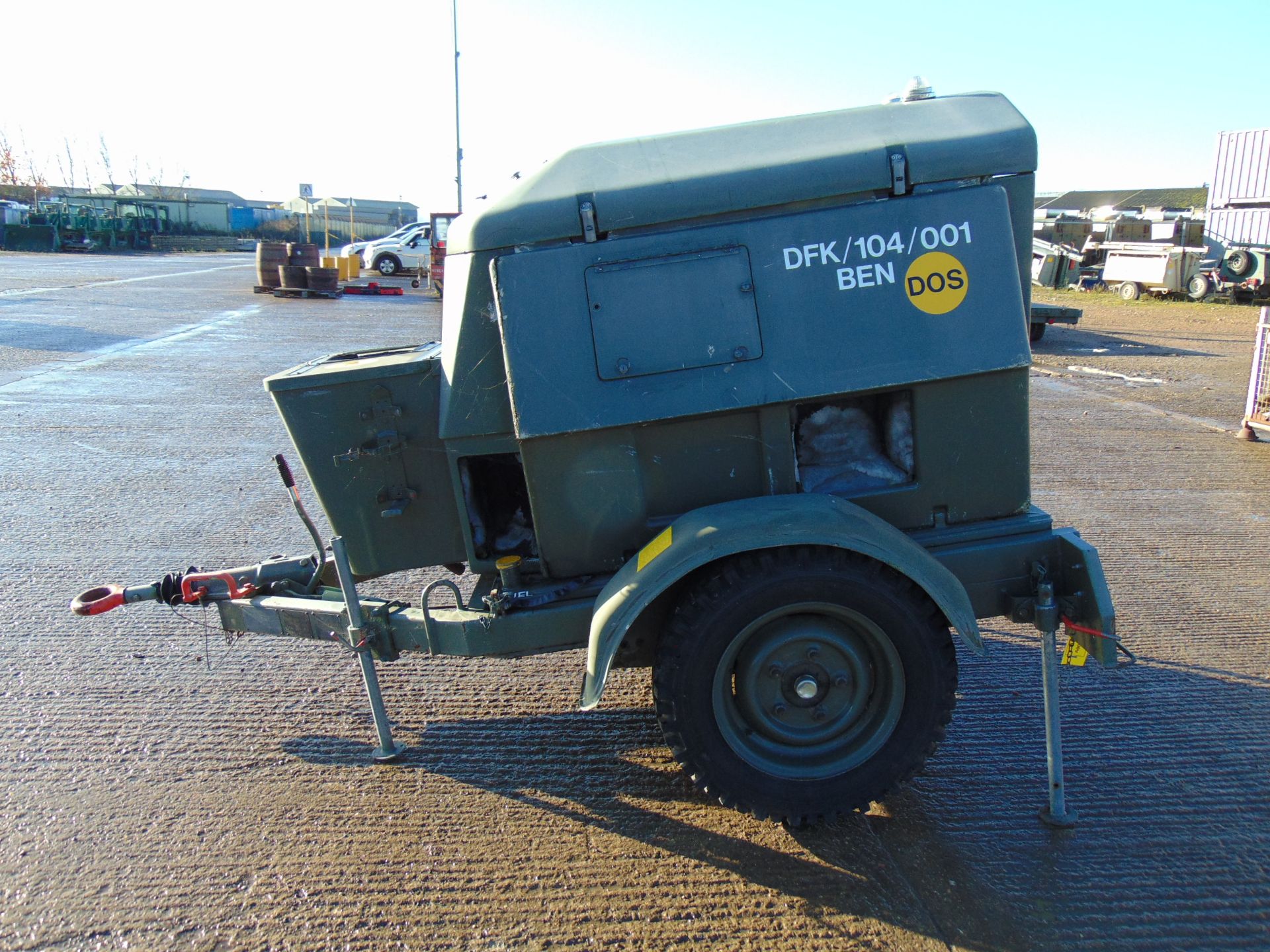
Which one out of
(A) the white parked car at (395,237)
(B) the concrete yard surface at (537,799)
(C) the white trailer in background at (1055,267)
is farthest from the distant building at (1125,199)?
(B) the concrete yard surface at (537,799)

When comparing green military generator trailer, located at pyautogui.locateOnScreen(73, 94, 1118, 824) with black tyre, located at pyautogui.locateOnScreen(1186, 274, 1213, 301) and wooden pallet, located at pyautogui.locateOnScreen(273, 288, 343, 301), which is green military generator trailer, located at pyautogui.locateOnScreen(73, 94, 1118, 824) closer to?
wooden pallet, located at pyautogui.locateOnScreen(273, 288, 343, 301)

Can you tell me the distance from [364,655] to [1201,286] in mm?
26894

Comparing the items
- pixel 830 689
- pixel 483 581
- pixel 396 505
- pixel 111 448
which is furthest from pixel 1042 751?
pixel 111 448

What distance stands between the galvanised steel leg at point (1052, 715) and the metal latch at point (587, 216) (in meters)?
1.84

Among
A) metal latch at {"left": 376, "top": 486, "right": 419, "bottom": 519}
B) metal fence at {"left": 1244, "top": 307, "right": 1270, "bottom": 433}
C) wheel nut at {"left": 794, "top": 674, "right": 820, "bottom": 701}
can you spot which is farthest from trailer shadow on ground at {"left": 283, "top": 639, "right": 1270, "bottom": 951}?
metal fence at {"left": 1244, "top": 307, "right": 1270, "bottom": 433}

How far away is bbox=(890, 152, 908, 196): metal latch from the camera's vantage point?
9.76 feet

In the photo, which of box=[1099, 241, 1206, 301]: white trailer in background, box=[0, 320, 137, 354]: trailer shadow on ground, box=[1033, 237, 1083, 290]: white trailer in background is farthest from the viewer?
box=[1033, 237, 1083, 290]: white trailer in background

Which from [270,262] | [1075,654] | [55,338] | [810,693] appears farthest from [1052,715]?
[270,262]

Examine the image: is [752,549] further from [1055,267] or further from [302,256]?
[1055,267]

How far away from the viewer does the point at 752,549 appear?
2.88 meters

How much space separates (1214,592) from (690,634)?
371 centimetres

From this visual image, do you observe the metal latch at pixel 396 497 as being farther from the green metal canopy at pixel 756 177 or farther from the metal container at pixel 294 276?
the metal container at pixel 294 276

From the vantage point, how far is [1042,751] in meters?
3.56

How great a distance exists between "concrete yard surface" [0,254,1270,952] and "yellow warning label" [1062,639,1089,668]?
1.60ft
